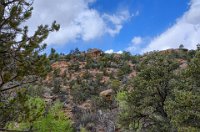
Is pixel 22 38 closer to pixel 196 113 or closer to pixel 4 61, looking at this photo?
pixel 4 61

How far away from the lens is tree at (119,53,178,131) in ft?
95.6

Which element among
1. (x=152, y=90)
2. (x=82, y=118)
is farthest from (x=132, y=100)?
(x=82, y=118)

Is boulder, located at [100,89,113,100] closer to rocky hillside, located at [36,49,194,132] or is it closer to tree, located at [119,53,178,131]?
rocky hillside, located at [36,49,194,132]

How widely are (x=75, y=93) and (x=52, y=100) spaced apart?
5.15 m

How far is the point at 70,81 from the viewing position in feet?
237

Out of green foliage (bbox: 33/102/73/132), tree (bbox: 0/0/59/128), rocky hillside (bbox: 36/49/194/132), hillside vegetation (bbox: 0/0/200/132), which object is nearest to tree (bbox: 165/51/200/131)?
hillside vegetation (bbox: 0/0/200/132)

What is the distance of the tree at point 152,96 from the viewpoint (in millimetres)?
29141

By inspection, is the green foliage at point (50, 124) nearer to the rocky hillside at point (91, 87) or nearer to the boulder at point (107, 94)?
the rocky hillside at point (91, 87)

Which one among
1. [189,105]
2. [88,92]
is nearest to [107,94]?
[88,92]

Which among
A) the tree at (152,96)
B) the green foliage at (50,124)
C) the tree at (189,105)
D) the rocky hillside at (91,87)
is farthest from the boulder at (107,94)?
the tree at (189,105)

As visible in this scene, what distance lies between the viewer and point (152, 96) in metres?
29.5

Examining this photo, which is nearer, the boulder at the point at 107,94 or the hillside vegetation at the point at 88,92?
the hillside vegetation at the point at 88,92

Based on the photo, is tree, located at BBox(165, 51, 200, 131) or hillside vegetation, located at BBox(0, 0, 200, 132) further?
tree, located at BBox(165, 51, 200, 131)

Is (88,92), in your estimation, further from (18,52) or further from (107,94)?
(18,52)
